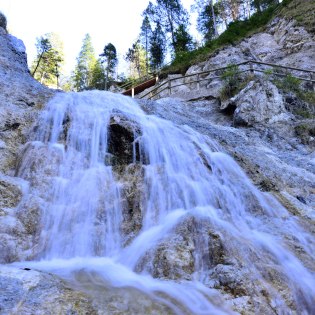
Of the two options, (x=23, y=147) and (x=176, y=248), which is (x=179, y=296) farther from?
(x=23, y=147)

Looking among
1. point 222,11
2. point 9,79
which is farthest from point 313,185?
point 222,11

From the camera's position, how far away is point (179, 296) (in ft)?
12.0

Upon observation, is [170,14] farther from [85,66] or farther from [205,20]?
[85,66]

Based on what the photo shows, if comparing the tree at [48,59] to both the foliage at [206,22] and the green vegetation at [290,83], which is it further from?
the green vegetation at [290,83]

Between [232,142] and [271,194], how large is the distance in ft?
10.7

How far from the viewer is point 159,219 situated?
5523 mm

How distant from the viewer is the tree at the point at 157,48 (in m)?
41.1

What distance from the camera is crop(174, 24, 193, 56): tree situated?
35562 mm

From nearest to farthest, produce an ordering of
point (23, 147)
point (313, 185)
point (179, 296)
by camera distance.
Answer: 1. point (179, 296)
2. point (23, 147)
3. point (313, 185)

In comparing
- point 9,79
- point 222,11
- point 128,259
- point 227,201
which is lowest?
point 128,259

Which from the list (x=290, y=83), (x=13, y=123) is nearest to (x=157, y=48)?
(x=290, y=83)

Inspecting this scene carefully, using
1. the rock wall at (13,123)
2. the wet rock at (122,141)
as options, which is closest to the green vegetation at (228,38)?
the rock wall at (13,123)

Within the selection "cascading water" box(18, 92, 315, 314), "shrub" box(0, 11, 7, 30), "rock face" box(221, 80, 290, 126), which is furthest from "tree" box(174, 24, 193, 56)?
"cascading water" box(18, 92, 315, 314)

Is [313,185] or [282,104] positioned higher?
[282,104]
